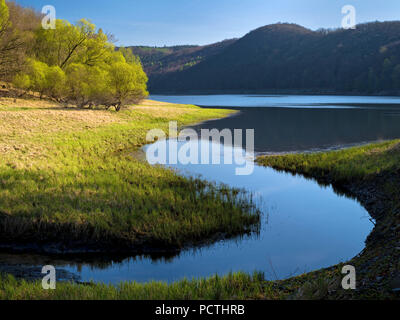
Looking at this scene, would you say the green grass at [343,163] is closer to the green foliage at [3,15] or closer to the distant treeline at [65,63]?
the distant treeline at [65,63]

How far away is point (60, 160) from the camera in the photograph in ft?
64.8

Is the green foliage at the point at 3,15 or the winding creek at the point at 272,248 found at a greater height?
the green foliage at the point at 3,15

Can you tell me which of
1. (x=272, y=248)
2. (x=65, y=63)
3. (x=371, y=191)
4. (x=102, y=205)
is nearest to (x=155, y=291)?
(x=272, y=248)

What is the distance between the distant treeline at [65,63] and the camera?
4300cm

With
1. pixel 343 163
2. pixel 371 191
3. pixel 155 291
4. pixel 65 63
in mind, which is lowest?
pixel 155 291

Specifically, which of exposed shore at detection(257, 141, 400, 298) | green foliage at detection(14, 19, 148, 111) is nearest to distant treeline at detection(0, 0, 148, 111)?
green foliage at detection(14, 19, 148, 111)

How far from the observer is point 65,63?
185ft

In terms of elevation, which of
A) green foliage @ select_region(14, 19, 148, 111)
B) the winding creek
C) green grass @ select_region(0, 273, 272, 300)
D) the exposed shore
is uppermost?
green foliage @ select_region(14, 19, 148, 111)

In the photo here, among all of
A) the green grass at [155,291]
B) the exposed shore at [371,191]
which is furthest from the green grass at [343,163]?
the green grass at [155,291]

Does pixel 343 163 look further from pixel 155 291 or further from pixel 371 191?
pixel 155 291

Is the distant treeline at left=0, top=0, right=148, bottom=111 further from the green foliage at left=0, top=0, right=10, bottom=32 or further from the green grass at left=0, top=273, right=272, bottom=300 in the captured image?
the green grass at left=0, top=273, right=272, bottom=300

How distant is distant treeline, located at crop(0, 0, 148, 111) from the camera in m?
43.0

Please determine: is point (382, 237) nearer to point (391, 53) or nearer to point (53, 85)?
point (53, 85)
